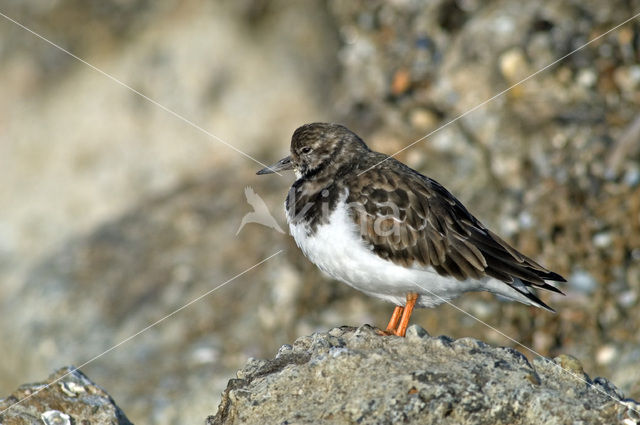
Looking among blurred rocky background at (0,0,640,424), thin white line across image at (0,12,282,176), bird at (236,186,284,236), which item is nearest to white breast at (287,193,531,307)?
blurred rocky background at (0,0,640,424)

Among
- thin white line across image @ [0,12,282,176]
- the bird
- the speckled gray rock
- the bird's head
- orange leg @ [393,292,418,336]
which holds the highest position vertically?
thin white line across image @ [0,12,282,176]

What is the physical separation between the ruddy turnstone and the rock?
5.67 ft

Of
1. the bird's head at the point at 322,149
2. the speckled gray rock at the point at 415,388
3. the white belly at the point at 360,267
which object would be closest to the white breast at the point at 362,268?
the white belly at the point at 360,267

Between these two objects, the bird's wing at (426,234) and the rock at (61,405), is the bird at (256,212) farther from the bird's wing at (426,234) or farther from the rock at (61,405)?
the rock at (61,405)

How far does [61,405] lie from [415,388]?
237cm

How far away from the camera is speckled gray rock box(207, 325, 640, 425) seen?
4.32 meters

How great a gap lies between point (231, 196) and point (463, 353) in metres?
7.57

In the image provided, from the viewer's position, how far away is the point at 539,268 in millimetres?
6113

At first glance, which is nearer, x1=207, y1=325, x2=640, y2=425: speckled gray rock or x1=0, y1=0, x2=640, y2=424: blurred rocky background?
x1=207, y1=325, x2=640, y2=425: speckled gray rock

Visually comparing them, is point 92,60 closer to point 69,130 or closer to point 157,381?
point 69,130

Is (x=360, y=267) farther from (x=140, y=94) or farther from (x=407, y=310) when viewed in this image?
(x=140, y=94)

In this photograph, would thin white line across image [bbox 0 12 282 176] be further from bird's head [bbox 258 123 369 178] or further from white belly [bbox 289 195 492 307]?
white belly [bbox 289 195 492 307]

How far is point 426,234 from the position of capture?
6.05 meters

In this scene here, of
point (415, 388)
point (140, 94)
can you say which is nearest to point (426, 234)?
point (415, 388)
